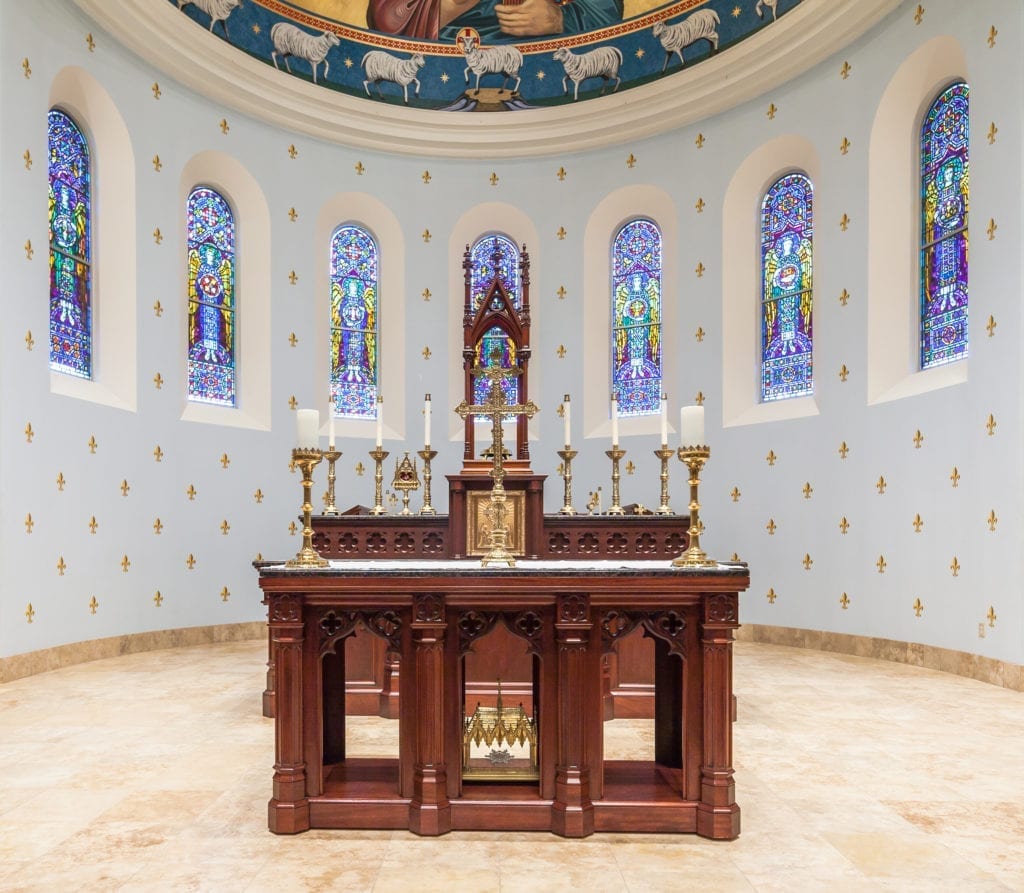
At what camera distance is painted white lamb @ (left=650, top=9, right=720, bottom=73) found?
11648 millimetres

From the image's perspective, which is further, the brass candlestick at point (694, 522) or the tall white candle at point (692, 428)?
the tall white candle at point (692, 428)

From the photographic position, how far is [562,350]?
12852 mm

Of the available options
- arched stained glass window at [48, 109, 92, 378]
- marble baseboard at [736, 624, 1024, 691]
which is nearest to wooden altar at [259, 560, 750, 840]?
marble baseboard at [736, 624, 1024, 691]

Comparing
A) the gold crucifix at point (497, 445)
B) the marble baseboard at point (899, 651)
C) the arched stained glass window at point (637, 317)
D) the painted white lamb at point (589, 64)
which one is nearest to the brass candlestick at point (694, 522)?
the gold crucifix at point (497, 445)

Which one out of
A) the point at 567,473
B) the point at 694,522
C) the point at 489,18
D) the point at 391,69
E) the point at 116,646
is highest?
the point at 489,18

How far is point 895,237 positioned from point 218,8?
884cm

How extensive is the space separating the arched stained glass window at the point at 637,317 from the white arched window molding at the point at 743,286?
3.86 feet

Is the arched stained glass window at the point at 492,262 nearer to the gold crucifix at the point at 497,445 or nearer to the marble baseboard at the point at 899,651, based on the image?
the marble baseboard at the point at 899,651

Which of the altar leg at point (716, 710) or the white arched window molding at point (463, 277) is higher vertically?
the white arched window molding at point (463, 277)

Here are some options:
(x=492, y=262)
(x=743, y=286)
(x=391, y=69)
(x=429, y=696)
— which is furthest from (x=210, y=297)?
(x=429, y=696)

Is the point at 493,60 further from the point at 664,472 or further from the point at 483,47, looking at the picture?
the point at 664,472

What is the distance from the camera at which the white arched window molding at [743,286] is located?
1167 centimetres

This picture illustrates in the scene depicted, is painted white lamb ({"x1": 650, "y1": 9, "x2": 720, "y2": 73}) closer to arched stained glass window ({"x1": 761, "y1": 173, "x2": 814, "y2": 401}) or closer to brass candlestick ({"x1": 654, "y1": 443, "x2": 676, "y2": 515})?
arched stained glass window ({"x1": 761, "y1": 173, "x2": 814, "y2": 401})

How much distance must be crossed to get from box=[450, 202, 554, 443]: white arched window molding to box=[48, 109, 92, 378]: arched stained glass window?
4928 mm
